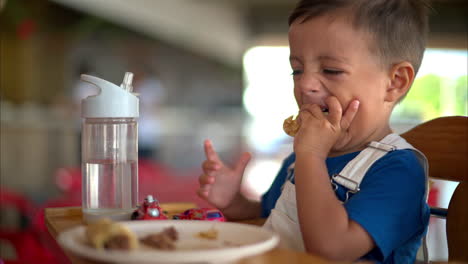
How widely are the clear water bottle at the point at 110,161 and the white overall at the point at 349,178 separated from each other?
25 centimetres

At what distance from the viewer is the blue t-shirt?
0.79m

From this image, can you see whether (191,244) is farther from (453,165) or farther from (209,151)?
(453,165)

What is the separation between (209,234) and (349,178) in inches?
11.2

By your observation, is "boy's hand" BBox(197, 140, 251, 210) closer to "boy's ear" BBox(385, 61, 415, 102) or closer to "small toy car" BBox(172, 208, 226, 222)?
"small toy car" BBox(172, 208, 226, 222)

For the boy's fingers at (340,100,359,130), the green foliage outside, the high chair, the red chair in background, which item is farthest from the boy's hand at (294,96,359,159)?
the green foliage outside

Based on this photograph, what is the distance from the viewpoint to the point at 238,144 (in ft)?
24.6

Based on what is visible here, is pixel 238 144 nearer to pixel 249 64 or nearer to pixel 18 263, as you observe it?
pixel 249 64

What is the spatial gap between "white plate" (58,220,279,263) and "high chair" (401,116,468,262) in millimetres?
467

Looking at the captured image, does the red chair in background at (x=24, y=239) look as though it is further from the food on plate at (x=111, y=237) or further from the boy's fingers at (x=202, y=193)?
the food on plate at (x=111, y=237)

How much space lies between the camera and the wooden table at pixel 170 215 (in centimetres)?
61

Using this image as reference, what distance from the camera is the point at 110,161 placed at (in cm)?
91

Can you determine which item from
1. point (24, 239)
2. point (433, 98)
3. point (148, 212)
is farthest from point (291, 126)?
point (433, 98)

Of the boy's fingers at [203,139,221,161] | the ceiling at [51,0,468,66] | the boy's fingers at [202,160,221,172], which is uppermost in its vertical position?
the ceiling at [51,0,468,66]

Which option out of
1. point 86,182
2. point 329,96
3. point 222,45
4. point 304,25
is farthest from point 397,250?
point 222,45
